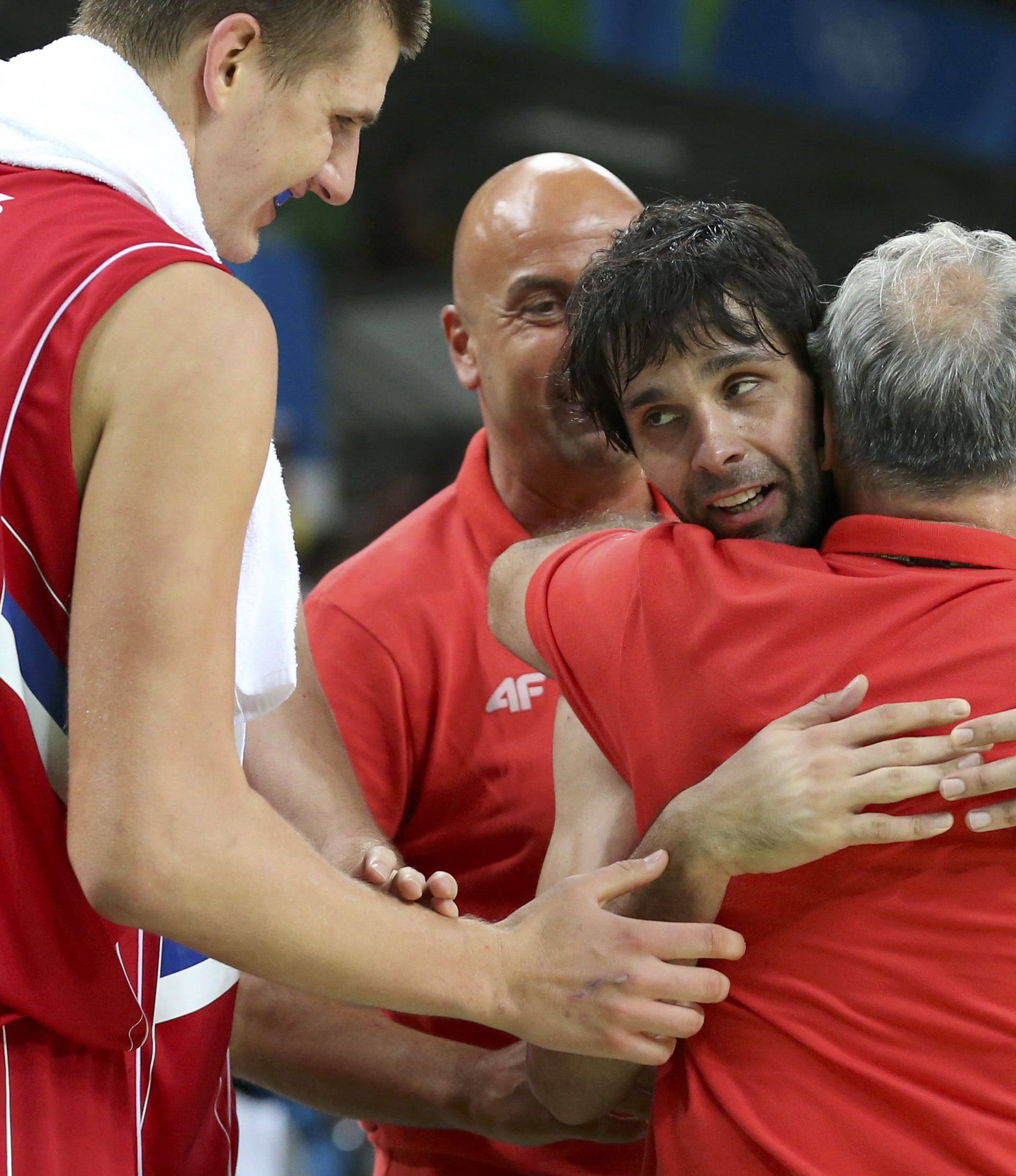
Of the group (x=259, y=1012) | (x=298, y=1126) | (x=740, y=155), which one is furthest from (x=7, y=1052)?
(x=740, y=155)

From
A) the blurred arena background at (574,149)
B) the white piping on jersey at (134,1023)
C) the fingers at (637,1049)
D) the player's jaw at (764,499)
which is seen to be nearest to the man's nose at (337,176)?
the player's jaw at (764,499)

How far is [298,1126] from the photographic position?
4.14 m

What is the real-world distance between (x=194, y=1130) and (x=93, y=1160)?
0.21 meters

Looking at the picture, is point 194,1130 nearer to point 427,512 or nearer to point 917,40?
point 427,512

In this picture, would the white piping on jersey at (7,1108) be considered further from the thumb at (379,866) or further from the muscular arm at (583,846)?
the muscular arm at (583,846)

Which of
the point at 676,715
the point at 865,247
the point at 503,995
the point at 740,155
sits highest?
the point at 676,715

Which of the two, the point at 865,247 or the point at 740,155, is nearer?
the point at 740,155

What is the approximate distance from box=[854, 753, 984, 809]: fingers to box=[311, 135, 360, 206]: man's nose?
882 mm

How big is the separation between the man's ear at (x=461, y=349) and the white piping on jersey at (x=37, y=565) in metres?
1.35

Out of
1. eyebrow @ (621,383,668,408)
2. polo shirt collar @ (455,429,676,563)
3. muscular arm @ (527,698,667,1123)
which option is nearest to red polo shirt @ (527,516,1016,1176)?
muscular arm @ (527,698,667,1123)

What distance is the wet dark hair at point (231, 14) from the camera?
60.2 inches

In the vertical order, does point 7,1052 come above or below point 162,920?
below

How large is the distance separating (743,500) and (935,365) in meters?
0.33

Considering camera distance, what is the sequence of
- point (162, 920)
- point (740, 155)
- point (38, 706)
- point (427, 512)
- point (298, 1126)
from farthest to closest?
point (740, 155) < point (298, 1126) < point (427, 512) < point (38, 706) < point (162, 920)
